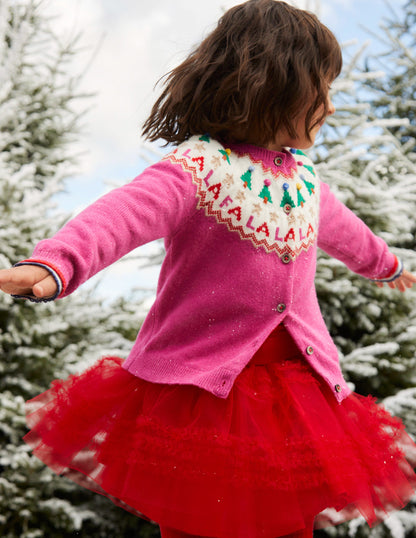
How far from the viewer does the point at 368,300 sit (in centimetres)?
234

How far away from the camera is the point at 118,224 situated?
2.99 ft

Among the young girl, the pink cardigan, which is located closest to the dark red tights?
the young girl

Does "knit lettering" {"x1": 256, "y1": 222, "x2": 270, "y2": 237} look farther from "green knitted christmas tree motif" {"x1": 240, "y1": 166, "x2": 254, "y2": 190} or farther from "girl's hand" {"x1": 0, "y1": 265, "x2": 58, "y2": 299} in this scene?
"girl's hand" {"x1": 0, "y1": 265, "x2": 58, "y2": 299}

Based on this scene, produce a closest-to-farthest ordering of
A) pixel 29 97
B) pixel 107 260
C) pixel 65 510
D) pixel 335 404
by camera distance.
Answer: pixel 107 260 < pixel 335 404 < pixel 65 510 < pixel 29 97

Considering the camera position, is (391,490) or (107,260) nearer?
(107,260)

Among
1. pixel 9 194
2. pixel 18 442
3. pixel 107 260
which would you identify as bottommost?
pixel 18 442

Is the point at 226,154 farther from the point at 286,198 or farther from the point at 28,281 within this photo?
the point at 28,281

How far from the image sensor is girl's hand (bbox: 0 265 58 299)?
2.47ft

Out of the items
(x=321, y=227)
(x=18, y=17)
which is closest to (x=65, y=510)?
(x=321, y=227)

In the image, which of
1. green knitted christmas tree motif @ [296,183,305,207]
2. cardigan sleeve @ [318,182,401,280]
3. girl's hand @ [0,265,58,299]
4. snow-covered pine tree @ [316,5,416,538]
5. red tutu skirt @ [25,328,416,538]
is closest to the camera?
girl's hand @ [0,265,58,299]

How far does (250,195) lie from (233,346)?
304 millimetres

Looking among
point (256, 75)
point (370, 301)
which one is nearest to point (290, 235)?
point (256, 75)

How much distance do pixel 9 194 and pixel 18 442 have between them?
116cm

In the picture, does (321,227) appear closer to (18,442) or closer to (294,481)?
(294,481)
